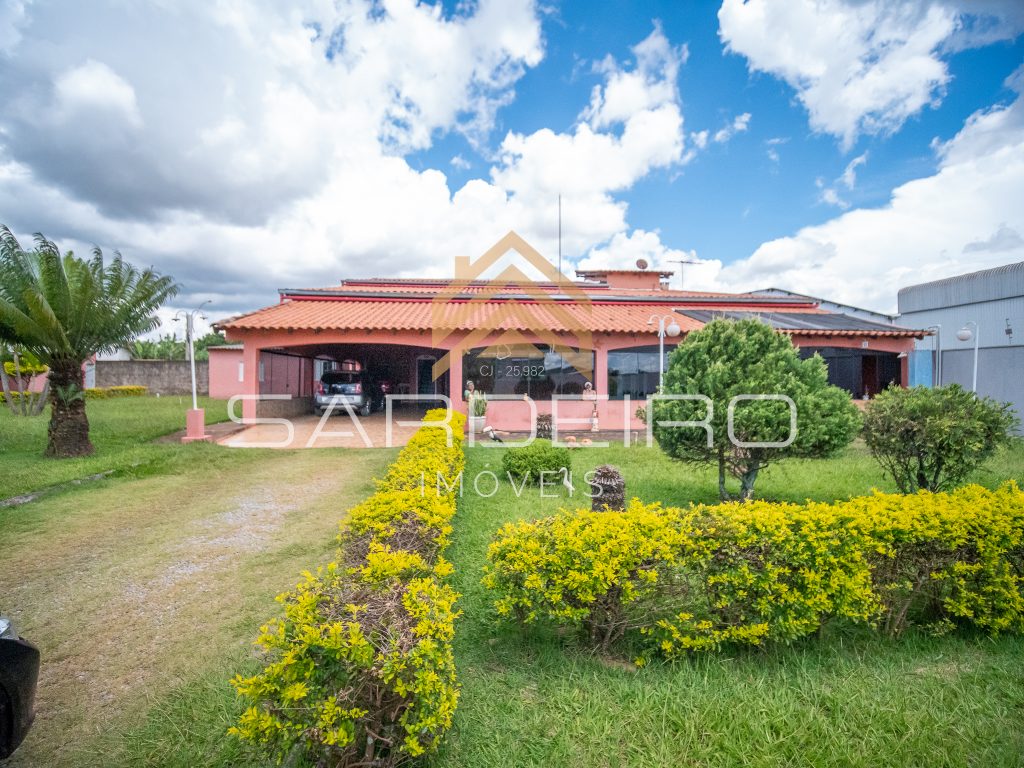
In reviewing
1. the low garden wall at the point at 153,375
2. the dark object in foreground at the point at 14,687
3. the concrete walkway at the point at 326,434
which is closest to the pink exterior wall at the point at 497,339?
the concrete walkway at the point at 326,434

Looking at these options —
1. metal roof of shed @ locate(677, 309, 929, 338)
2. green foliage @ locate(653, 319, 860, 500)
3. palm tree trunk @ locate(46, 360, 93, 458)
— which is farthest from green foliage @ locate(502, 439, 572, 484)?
palm tree trunk @ locate(46, 360, 93, 458)

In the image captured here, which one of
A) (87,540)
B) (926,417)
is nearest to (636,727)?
(926,417)

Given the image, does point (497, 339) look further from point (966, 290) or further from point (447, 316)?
point (966, 290)

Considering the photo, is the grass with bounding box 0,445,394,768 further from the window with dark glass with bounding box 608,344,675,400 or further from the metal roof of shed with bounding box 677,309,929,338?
the metal roof of shed with bounding box 677,309,929,338

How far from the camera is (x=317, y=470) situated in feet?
32.1

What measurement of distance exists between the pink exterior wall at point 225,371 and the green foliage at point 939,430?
26.9m

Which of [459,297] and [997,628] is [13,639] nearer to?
[997,628]

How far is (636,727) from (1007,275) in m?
23.2

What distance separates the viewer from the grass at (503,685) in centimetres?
270

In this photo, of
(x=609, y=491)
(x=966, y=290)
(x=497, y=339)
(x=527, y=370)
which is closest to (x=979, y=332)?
(x=966, y=290)

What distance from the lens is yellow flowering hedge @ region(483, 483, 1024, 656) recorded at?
3.43 m

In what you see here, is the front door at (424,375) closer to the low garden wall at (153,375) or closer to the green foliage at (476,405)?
the green foliage at (476,405)

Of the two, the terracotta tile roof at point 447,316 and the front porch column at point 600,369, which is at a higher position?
the terracotta tile roof at point 447,316

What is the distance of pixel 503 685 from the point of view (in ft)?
10.7
